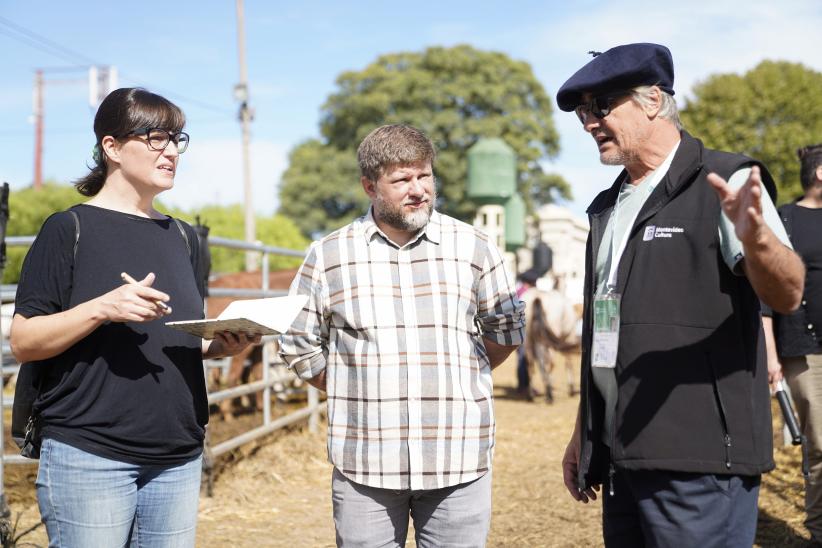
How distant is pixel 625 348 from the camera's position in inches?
89.9

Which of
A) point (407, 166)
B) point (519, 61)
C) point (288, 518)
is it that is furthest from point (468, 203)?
point (407, 166)

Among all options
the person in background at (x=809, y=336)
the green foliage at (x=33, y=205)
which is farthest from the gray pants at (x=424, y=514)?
the green foliage at (x=33, y=205)

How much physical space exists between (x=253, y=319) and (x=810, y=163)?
3.34 meters

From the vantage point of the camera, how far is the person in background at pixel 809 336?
174 inches

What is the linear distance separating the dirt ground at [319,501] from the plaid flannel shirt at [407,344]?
2504mm

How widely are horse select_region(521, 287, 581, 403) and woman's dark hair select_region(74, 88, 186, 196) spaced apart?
925cm

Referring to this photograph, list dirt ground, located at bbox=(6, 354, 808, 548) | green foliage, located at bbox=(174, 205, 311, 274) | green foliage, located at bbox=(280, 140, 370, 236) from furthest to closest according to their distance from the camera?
green foliage, located at bbox=(280, 140, 370, 236) < green foliage, located at bbox=(174, 205, 311, 274) < dirt ground, located at bbox=(6, 354, 808, 548)

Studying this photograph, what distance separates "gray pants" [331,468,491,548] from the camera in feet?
8.97

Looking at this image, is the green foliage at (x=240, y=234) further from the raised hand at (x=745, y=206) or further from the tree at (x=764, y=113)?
the raised hand at (x=745, y=206)

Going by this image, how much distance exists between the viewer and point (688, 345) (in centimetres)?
220

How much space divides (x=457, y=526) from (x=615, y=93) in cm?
138

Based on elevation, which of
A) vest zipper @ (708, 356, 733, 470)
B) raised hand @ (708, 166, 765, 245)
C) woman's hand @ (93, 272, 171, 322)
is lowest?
vest zipper @ (708, 356, 733, 470)

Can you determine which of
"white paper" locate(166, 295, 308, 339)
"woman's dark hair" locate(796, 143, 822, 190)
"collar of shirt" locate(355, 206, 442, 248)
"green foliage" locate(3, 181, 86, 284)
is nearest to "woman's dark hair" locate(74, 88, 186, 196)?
"white paper" locate(166, 295, 308, 339)

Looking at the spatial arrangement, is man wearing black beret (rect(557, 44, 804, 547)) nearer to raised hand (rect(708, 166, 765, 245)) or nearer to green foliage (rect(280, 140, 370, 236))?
raised hand (rect(708, 166, 765, 245))
